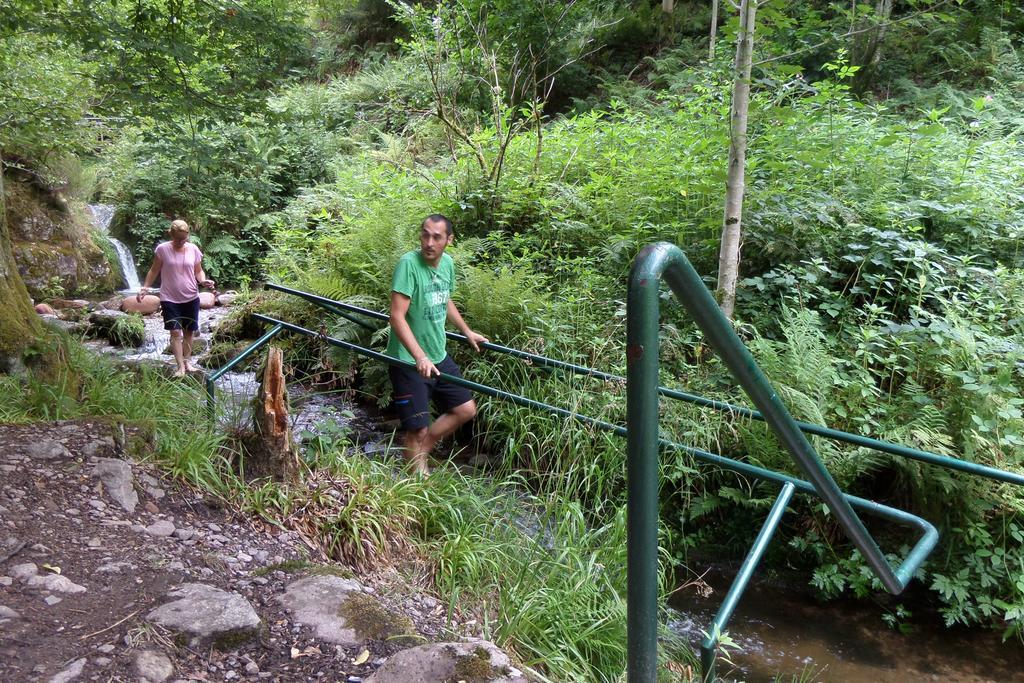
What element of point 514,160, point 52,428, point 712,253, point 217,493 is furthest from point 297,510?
point 514,160

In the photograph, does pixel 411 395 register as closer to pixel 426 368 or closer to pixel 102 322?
pixel 426 368

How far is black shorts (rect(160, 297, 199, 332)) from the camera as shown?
795 cm

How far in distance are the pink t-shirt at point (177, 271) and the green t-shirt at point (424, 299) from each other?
4.17 m

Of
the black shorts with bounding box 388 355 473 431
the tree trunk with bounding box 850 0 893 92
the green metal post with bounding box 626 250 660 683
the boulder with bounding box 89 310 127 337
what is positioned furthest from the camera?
the tree trunk with bounding box 850 0 893 92

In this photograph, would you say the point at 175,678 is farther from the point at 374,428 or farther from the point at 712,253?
the point at 712,253

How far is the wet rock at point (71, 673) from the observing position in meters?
A: 2.04

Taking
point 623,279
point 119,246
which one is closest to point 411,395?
point 623,279

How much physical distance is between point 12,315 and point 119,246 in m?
11.1

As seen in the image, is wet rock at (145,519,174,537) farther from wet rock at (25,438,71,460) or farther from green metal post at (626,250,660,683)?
green metal post at (626,250,660,683)

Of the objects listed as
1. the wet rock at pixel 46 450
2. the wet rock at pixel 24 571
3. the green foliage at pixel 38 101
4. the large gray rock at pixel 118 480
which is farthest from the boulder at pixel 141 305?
the wet rock at pixel 24 571

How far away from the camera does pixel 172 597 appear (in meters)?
2.54

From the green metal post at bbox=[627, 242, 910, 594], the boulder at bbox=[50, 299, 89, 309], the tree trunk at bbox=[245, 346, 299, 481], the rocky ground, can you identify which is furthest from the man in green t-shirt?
the boulder at bbox=[50, 299, 89, 309]

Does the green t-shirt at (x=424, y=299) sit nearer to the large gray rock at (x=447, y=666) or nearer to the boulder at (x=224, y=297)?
the large gray rock at (x=447, y=666)

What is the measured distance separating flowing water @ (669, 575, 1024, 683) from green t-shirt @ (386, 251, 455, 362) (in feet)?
7.49
